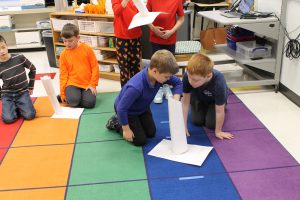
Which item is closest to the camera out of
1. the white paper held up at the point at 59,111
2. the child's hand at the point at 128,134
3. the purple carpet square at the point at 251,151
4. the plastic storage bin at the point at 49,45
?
the purple carpet square at the point at 251,151

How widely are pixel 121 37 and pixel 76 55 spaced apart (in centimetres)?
53

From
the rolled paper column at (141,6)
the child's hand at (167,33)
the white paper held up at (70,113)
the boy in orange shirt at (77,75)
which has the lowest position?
the white paper held up at (70,113)

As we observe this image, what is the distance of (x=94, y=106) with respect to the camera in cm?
350

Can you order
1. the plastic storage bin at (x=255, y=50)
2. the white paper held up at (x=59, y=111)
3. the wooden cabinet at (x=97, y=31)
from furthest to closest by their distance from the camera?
the wooden cabinet at (x=97, y=31)
the plastic storage bin at (x=255, y=50)
the white paper held up at (x=59, y=111)

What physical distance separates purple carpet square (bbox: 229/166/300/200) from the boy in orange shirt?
1.78 metres

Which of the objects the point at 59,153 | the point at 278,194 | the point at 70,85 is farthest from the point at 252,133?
the point at 70,85

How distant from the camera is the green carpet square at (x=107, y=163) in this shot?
2.31 metres

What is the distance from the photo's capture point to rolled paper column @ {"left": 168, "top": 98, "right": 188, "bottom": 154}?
2375 millimetres

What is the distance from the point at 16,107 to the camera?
3.28 m

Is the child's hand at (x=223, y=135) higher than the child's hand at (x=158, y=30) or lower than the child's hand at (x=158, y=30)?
lower

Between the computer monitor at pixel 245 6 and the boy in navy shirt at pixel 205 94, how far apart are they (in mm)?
1287

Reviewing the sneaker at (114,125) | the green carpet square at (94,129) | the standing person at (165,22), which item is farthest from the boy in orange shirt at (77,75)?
the standing person at (165,22)

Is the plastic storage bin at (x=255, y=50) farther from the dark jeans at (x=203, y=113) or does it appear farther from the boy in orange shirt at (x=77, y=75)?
the boy in orange shirt at (x=77, y=75)

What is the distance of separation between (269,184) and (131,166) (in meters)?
0.92
